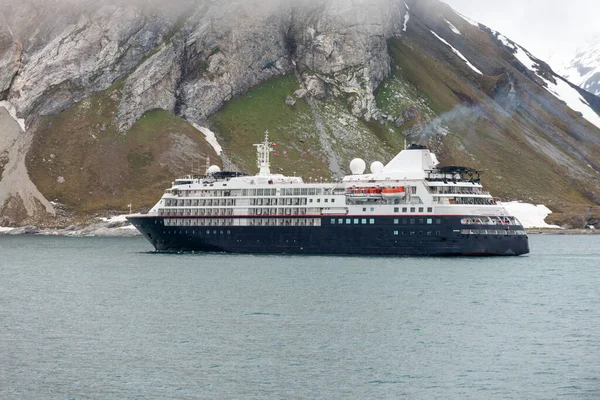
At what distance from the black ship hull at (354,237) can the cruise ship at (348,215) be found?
116 millimetres

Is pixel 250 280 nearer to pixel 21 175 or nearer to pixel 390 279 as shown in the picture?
pixel 390 279

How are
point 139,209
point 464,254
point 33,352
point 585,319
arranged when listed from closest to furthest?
point 33,352
point 585,319
point 464,254
point 139,209

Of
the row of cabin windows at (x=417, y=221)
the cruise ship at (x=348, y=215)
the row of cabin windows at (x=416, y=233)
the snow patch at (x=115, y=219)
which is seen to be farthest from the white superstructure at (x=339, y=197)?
the snow patch at (x=115, y=219)

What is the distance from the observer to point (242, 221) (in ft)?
382

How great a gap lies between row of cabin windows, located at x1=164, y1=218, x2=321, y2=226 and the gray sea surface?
13281 millimetres

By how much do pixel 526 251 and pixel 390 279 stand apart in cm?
3233

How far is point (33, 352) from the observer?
52500 mm

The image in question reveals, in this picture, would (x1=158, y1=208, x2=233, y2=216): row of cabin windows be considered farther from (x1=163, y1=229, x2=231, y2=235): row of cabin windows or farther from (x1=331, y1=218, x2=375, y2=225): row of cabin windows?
(x1=331, y1=218, x2=375, y2=225): row of cabin windows

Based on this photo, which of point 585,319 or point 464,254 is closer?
point 585,319

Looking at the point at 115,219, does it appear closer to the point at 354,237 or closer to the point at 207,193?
the point at 207,193

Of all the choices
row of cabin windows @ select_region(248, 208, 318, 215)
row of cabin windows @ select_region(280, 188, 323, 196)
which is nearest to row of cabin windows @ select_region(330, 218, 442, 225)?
row of cabin windows @ select_region(248, 208, 318, 215)

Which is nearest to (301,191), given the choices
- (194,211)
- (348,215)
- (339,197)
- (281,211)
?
(281,211)

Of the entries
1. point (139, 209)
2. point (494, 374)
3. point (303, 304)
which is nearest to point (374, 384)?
point (494, 374)

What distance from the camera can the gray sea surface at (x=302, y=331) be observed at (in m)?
46.1
